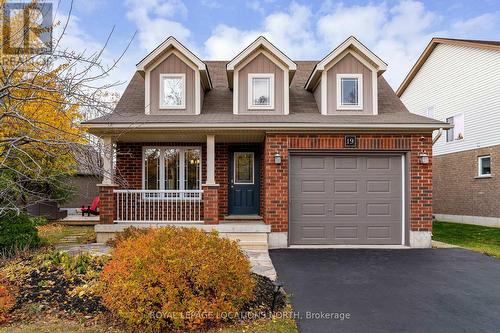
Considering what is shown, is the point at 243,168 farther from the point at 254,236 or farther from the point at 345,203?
the point at 345,203

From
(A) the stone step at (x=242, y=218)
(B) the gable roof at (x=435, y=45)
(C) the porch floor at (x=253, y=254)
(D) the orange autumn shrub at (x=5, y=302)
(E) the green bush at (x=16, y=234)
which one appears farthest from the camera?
(B) the gable roof at (x=435, y=45)

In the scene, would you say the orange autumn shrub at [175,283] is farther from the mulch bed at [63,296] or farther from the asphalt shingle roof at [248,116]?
the asphalt shingle roof at [248,116]

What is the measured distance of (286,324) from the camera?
3.99m

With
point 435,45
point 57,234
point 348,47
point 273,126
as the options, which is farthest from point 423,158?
point 435,45

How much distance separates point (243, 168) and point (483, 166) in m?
11.2

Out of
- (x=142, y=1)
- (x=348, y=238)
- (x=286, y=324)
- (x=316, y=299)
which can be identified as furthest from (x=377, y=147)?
(x=142, y=1)

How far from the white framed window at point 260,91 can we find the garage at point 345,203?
1.80m

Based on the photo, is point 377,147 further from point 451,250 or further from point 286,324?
point 286,324

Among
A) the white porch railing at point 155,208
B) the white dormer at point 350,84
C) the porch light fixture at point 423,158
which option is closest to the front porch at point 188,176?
the white porch railing at point 155,208

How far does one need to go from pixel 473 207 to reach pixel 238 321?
48.5ft

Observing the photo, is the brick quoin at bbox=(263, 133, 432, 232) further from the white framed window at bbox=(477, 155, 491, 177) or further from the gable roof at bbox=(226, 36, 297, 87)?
the white framed window at bbox=(477, 155, 491, 177)

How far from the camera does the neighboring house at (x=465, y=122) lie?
13.8 m

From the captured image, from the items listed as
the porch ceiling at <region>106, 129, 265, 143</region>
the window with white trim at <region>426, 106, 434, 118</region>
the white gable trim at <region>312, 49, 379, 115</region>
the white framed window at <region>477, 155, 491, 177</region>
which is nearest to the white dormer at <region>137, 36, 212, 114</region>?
the porch ceiling at <region>106, 129, 265, 143</region>

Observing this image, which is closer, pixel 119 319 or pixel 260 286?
pixel 119 319
